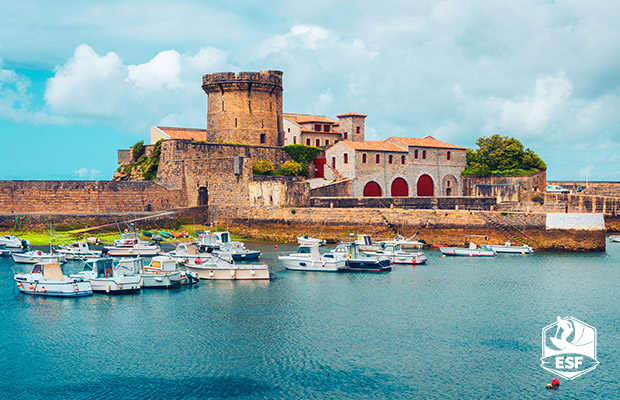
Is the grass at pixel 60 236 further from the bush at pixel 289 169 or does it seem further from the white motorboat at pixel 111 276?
the white motorboat at pixel 111 276

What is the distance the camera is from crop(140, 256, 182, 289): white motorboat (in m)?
28.4

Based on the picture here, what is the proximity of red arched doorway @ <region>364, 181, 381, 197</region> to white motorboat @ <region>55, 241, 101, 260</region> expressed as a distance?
911 inches

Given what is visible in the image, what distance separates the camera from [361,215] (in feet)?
143

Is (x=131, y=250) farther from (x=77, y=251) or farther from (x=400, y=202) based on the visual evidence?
(x=400, y=202)

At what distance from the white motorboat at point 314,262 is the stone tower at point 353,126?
25295 millimetres

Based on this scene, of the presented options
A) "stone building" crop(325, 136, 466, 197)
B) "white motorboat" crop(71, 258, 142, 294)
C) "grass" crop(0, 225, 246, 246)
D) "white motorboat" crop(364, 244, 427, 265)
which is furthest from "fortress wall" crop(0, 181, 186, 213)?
"white motorboat" crop(364, 244, 427, 265)

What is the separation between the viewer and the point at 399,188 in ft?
177

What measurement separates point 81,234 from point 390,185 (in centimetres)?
2499

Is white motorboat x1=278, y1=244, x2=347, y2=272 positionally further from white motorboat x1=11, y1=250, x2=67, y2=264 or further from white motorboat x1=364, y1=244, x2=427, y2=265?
white motorboat x1=11, y1=250, x2=67, y2=264

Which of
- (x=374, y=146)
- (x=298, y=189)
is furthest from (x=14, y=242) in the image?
(x=374, y=146)

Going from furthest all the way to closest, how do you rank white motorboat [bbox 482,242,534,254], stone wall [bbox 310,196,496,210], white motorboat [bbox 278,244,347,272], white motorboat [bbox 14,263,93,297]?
stone wall [bbox 310,196,496,210], white motorboat [bbox 482,242,534,254], white motorboat [bbox 278,244,347,272], white motorboat [bbox 14,263,93,297]

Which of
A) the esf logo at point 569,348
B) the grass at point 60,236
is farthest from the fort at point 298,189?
the esf logo at point 569,348

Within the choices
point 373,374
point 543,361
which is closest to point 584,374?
point 543,361

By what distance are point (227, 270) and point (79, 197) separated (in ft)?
62.0
